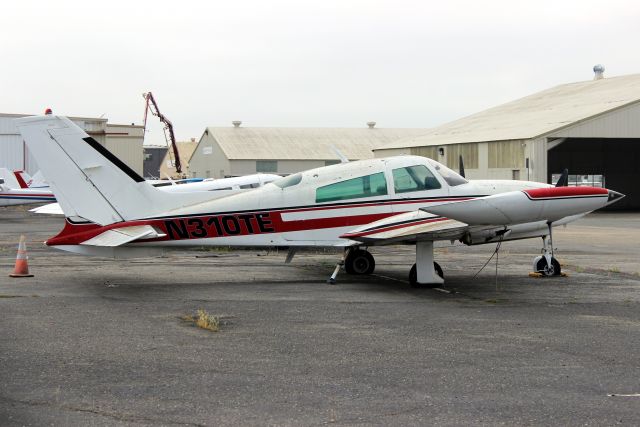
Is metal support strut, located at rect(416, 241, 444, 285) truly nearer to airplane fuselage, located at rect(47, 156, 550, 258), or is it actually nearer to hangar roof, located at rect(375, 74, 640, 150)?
airplane fuselage, located at rect(47, 156, 550, 258)

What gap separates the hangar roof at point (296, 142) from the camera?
86312mm

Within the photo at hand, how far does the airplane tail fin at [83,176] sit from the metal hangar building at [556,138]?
108ft

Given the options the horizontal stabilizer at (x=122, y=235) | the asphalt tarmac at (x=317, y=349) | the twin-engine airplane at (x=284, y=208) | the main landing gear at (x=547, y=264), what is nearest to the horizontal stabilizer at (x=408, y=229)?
the twin-engine airplane at (x=284, y=208)

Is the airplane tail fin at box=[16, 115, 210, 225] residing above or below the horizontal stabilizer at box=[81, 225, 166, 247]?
above

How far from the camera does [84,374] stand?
7.86 meters

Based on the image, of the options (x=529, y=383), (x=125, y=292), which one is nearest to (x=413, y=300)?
(x=125, y=292)

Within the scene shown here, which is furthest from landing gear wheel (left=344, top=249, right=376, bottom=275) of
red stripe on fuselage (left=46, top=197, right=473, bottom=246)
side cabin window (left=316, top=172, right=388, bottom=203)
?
side cabin window (left=316, top=172, right=388, bottom=203)

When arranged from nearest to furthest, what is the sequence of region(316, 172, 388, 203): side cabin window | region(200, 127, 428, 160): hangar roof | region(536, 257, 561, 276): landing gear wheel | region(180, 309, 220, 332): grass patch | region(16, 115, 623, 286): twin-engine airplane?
1. region(180, 309, 220, 332): grass patch
2. region(16, 115, 623, 286): twin-engine airplane
3. region(316, 172, 388, 203): side cabin window
4. region(536, 257, 561, 276): landing gear wheel
5. region(200, 127, 428, 160): hangar roof

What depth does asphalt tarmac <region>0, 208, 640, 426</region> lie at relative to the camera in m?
6.72

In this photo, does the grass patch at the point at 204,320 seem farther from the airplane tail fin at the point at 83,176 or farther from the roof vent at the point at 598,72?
the roof vent at the point at 598,72

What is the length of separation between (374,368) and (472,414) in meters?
1.75

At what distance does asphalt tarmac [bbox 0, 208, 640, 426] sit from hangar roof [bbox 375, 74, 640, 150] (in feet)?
102

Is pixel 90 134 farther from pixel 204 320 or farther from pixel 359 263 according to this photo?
pixel 204 320

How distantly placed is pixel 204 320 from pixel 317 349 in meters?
1.98
